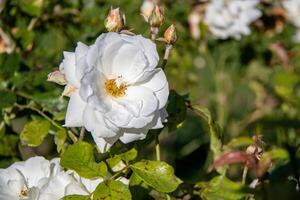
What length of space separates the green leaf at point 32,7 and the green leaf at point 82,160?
2.66 ft

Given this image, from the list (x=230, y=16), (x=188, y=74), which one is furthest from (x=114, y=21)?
(x=188, y=74)

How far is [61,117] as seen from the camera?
1263 mm

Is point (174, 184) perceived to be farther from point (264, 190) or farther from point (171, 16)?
point (171, 16)

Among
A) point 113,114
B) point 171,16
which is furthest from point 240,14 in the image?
point 113,114

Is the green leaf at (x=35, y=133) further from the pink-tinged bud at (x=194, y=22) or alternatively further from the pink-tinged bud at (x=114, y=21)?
the pink-tinged bud at (x=194, y=22)

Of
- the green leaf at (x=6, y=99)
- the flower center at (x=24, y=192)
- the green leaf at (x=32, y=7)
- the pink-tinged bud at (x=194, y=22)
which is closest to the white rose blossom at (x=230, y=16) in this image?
the pink-tinged bud at (x=194, y=22)

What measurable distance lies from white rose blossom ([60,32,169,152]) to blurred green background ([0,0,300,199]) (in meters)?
0.14

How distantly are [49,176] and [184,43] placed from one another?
4.90 feet

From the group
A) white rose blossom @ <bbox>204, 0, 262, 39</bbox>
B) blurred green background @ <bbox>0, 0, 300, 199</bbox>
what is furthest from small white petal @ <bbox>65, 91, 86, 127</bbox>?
white rose blossom @ <bbox>204, 0, 262, 39</bbox>

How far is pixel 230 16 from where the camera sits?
7.84 feet

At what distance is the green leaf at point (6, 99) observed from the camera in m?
1.37

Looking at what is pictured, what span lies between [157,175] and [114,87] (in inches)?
5.6

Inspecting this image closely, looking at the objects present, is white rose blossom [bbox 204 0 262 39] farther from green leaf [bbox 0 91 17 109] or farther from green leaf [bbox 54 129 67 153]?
green leaf [bbox 54 129 67 153]

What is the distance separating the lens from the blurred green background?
1.41 metres
